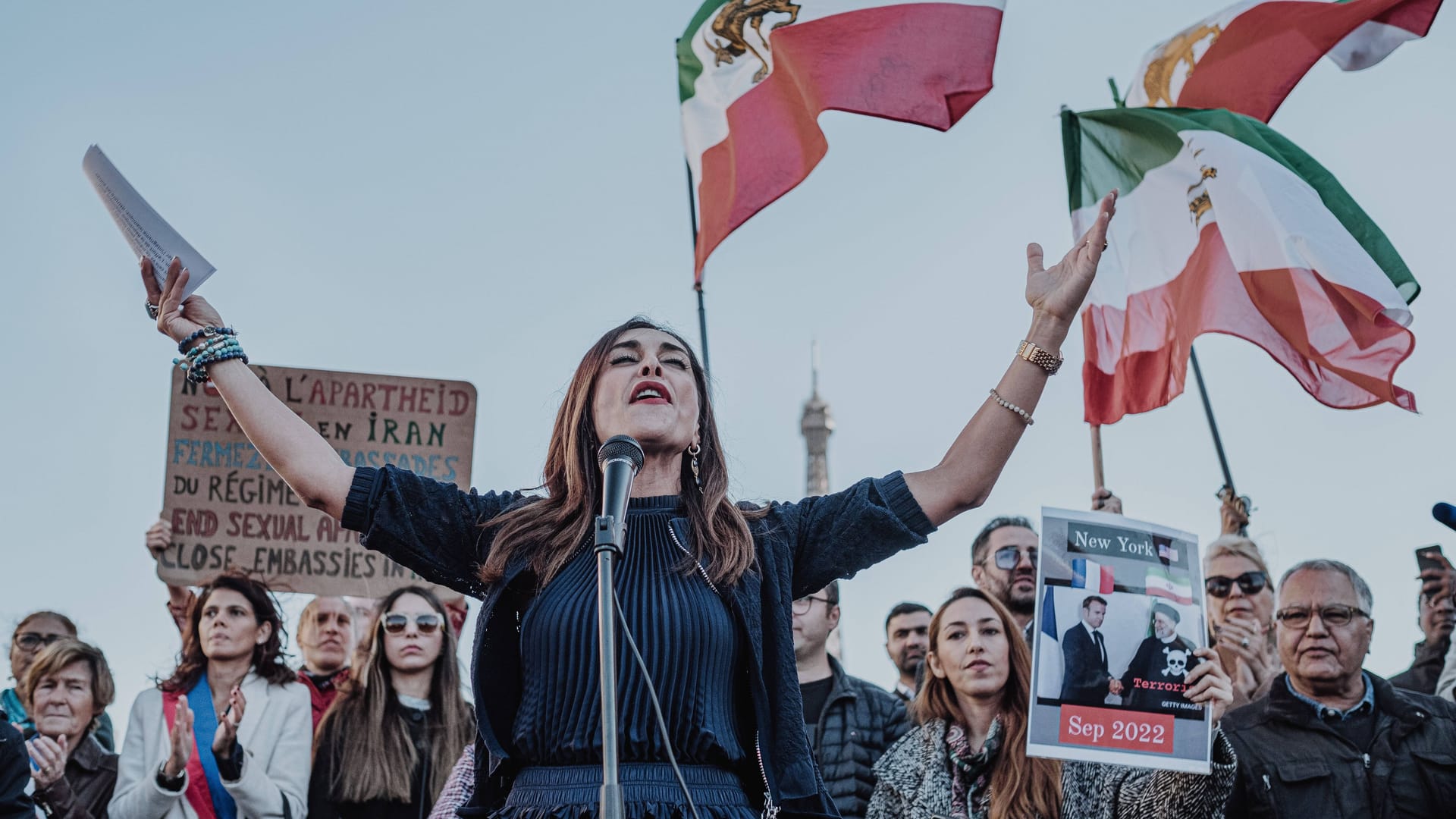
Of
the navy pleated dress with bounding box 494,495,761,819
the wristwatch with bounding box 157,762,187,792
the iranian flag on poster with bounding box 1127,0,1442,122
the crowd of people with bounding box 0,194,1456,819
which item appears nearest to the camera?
the navy pleated dress with bounding box 494,495,761,819

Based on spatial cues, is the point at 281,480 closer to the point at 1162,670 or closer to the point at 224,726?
the point at 224,726

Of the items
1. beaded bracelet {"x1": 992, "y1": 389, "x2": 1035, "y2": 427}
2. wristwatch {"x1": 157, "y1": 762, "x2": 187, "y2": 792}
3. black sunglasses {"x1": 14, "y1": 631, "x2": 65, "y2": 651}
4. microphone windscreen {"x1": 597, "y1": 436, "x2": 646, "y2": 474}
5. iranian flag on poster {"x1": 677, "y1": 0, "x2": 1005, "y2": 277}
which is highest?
iranian flag on poster {"x1": 677, "y1": 0, "x2": 1005, "y2": 277}

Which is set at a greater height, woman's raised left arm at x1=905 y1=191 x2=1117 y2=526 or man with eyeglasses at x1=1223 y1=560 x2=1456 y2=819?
woman's raised left arm at x1=905 y1=191 x2=1117 y2=526

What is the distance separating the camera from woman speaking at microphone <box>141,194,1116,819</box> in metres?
3.46

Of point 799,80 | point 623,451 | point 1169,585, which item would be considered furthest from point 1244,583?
point 623,451

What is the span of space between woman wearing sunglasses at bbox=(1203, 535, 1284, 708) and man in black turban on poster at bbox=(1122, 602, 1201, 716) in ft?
7.65

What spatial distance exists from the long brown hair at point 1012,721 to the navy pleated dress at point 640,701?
119 inches

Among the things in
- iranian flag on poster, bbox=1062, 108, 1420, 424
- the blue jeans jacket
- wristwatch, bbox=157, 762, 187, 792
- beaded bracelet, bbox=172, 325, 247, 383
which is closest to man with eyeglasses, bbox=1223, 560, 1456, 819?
iranian flag on poster, bbox=1062, 108, 1420, 424

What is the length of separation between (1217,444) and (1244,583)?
2742mm

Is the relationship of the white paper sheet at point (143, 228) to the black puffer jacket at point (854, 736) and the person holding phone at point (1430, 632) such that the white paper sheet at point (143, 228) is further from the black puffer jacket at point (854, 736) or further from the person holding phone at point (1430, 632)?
the person holding phone at point (1430, 632)

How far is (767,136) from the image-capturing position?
8945 mm

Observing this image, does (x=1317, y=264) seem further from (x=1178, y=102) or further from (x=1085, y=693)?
(x=1085, y=693)

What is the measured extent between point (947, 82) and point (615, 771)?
655 centimetres

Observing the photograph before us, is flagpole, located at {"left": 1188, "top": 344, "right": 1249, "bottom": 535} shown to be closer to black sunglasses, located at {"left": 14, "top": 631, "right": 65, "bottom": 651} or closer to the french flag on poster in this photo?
the french flag on poster
